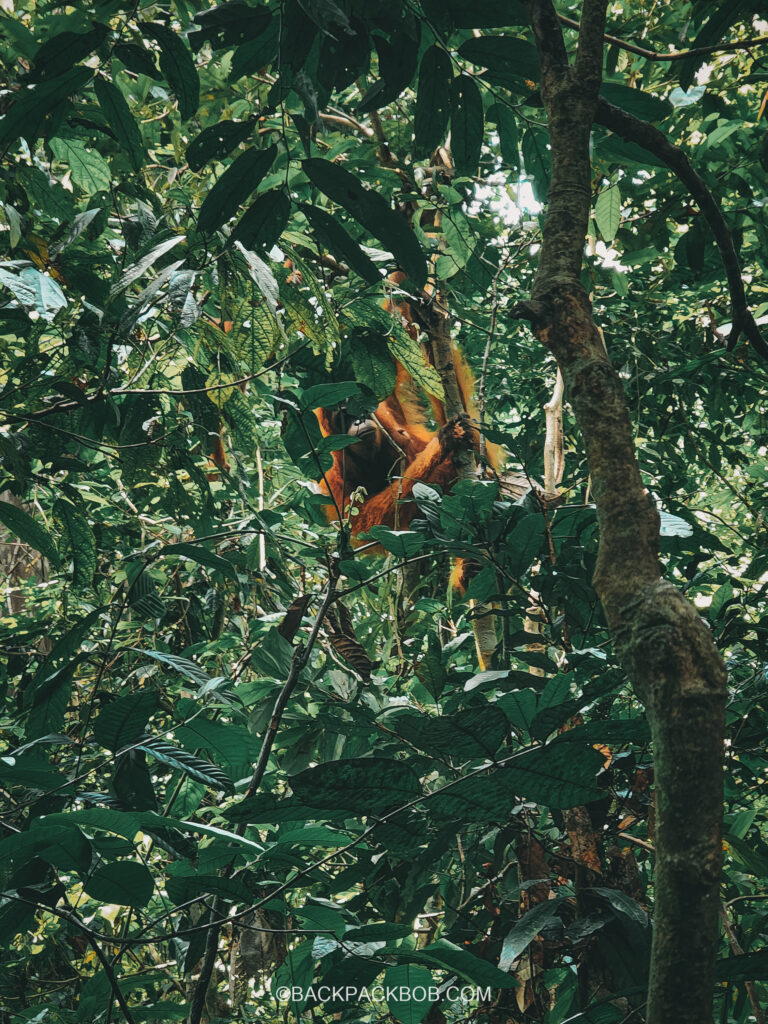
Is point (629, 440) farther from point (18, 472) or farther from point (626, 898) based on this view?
point (18, 472)

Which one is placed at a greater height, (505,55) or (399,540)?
(505,55)

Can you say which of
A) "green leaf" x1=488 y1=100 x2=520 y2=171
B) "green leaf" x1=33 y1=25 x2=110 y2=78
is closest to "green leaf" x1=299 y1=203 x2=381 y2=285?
"green leaf" x1=33 y1=25 x2=110 y2=78

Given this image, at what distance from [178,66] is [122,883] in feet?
2.43

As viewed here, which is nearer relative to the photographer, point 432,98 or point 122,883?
point 122,883

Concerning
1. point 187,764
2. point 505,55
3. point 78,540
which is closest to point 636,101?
point 505,55

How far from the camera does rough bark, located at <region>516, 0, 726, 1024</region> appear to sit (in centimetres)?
34

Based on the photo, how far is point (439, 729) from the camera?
54 centimetres

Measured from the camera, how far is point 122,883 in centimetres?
50

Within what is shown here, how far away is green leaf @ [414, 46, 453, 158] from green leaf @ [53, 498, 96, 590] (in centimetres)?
67

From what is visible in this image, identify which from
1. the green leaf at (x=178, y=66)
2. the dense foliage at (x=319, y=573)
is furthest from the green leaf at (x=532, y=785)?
the green leaf at (x=178, y=66)

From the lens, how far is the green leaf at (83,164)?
1137 millimetres

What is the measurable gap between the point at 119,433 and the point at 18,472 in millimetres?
251

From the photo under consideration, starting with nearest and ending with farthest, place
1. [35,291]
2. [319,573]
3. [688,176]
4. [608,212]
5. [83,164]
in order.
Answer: [688,176] < [35,291] < [83,164] < [608,212] < [319,573]

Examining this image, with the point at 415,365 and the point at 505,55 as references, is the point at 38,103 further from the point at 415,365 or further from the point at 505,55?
the point at 415,365
